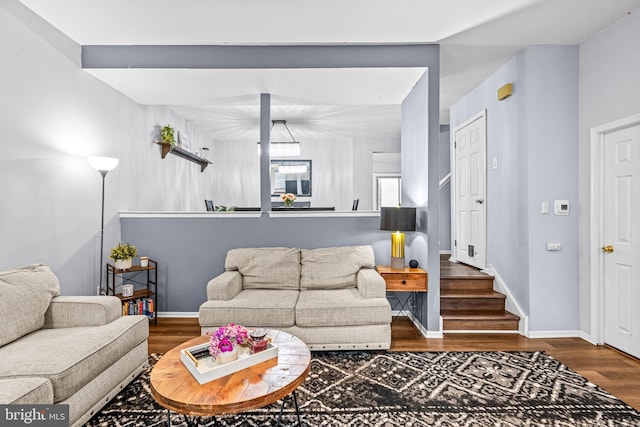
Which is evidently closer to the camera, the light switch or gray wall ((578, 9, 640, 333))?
gray wall ((578, 9, 640, 333))

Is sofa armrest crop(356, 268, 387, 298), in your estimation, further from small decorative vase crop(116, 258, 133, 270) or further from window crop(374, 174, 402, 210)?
window crop(374, 174, 402, 210)

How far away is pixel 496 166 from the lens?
3.96 meters

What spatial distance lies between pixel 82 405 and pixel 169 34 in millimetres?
3150

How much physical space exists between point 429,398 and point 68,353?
2267 millimetres

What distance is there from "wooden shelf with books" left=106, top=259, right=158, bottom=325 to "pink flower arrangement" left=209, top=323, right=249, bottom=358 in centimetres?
216

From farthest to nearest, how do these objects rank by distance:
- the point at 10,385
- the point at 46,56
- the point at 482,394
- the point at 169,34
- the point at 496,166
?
1. the point at 496,166
2. the point at 169,34
3. the point at 46,56
4. the point at 482,394
5. the point at 10,385

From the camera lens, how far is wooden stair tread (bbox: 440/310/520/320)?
342 cm

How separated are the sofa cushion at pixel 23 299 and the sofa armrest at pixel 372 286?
2492 mm

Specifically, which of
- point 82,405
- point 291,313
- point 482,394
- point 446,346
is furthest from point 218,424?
point 446,346

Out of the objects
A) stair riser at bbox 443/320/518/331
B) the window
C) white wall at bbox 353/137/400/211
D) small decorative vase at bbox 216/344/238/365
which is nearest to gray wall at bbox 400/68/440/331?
stair riser at bbox 443/320/518/331

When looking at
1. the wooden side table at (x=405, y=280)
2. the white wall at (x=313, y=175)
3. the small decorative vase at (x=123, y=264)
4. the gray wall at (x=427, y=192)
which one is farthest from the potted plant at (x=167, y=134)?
the wooden side table at (x=405, y=280)

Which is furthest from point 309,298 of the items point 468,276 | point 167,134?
point 167,134

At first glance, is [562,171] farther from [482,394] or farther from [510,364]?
[482,394]

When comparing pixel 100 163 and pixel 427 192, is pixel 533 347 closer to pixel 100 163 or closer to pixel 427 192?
pixel 427 192
